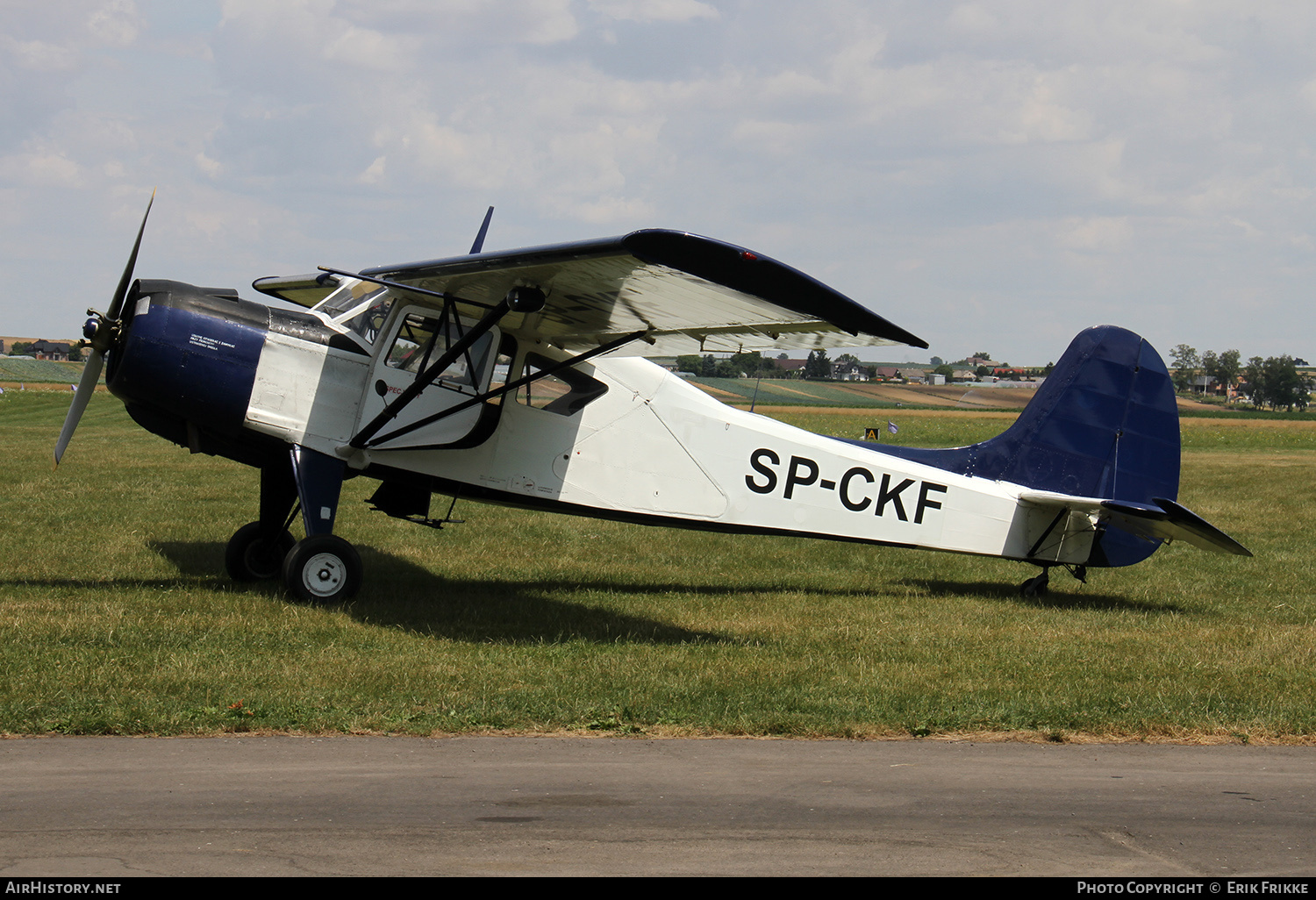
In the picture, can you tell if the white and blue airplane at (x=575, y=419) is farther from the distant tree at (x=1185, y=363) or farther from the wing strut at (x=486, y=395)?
the distant tree at (x=1185, y=363)

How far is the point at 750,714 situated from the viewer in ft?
22.2

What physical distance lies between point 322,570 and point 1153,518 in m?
7.86

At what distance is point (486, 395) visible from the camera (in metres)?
9.99

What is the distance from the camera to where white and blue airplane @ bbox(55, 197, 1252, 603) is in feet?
30.2

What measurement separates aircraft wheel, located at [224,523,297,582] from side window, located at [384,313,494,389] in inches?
95.7

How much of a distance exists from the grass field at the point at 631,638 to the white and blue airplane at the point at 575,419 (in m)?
0.80

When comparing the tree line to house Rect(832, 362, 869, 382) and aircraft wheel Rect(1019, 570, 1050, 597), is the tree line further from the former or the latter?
aircraft wheel Rect(1019, 570, 1050, 597)

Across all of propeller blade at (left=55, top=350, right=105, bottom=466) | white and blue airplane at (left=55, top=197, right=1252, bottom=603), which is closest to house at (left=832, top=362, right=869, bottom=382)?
white and blue airplane at (left=55, top=197, right=1252, bottom=603)

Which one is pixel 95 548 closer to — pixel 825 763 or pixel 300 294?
pixel 300 294

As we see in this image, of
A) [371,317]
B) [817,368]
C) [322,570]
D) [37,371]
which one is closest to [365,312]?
[371,317]

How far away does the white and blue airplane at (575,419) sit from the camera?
9211mm

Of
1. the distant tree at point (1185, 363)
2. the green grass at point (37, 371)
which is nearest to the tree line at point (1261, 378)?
the distant tree at point (1185, 363)

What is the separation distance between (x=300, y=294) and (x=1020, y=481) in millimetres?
8208

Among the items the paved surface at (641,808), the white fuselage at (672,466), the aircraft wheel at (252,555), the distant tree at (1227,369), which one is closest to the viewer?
the paved surface at (641,808)
